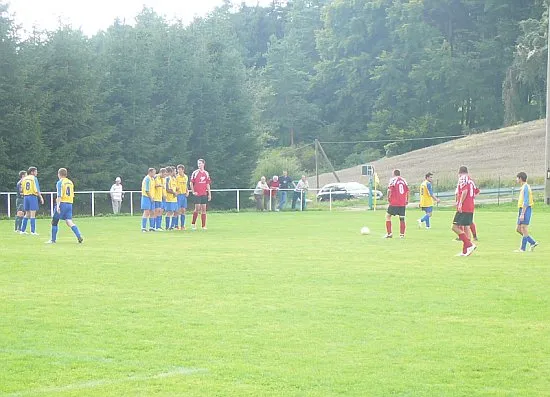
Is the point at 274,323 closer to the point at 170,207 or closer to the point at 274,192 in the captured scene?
the point at 170,207

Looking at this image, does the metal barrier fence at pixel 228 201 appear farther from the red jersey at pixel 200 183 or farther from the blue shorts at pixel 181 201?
the red jersey at pixel 200 183

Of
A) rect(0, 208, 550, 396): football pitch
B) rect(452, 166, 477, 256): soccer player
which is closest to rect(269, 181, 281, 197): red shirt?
rect(0, 208, 550, 396): football pitch

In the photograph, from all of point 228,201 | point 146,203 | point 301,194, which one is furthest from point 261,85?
point 146,203

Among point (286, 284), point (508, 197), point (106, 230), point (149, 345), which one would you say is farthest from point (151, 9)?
point (149, 345)

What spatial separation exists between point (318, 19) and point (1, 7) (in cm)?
7152

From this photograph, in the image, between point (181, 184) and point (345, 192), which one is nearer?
point (181, 184)

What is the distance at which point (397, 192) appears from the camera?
23.9 m

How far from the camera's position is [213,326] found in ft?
32.7

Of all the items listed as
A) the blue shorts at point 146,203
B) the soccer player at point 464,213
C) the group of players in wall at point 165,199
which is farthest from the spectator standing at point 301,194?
the soccer player at point 464,213

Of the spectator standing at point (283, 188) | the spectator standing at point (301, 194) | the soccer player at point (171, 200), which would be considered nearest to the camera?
the soccer player at point (171, 200)

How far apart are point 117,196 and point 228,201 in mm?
8489

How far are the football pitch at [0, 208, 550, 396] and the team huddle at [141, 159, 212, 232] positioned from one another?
8186mm

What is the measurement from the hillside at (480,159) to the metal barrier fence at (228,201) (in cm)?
706

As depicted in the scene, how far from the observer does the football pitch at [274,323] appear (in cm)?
755
